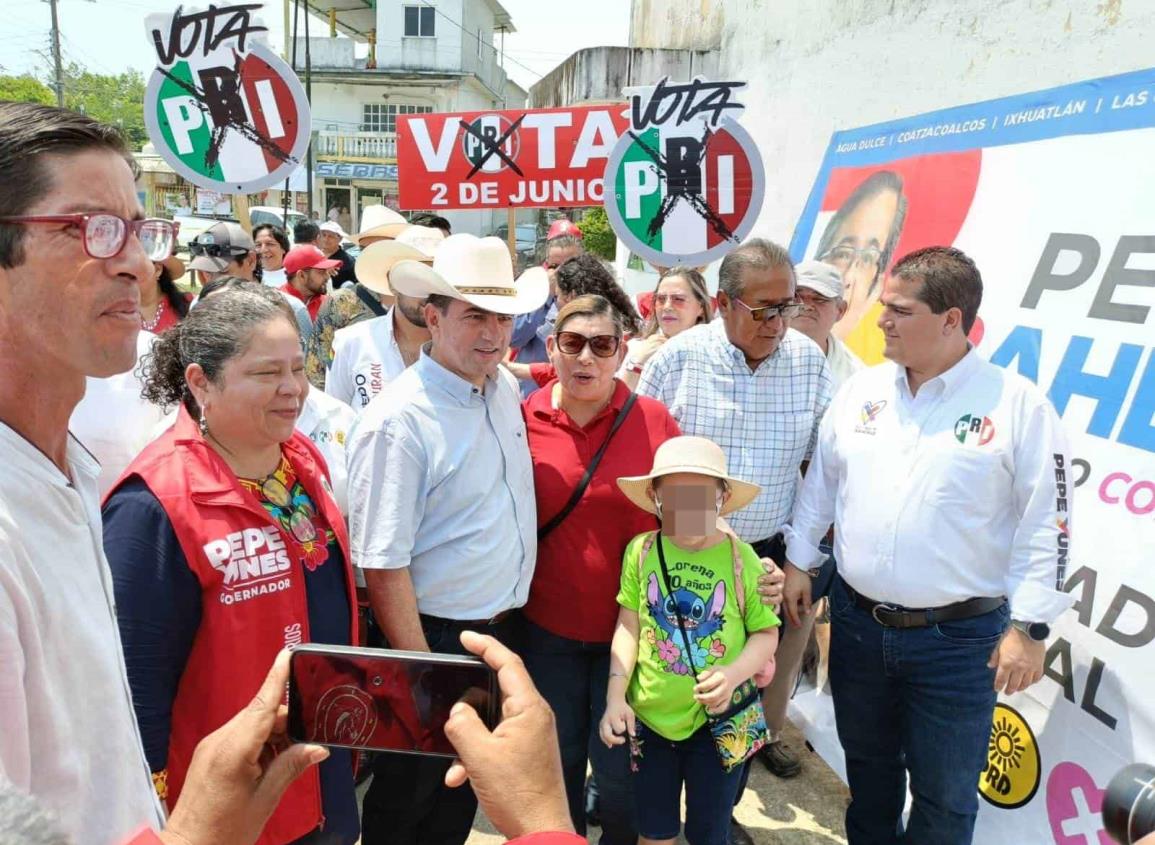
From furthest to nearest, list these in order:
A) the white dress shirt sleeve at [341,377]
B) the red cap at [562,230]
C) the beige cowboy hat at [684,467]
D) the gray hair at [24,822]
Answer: the red cap at [562,230] < the white dress shirt sleeve at [341,377] < the beige cowboy hat at [684,467] < the gray hair at [24,822]

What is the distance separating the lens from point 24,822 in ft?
1.54

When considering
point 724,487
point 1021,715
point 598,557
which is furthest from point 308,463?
point 1021,715

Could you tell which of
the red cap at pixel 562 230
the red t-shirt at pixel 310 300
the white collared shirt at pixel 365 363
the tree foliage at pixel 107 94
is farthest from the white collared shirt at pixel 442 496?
the tree foliage at pixel 107 94

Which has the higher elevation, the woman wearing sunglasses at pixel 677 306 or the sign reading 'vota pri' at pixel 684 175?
the sign reading 'vota pri' at pixel 684 175

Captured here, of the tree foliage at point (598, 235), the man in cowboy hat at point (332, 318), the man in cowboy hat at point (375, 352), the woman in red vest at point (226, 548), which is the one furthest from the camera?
the tree foliage at point (598, 235)

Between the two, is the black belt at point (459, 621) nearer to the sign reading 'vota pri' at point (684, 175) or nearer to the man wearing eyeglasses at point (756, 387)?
the man wearing eyeglasses at point (756, 387)

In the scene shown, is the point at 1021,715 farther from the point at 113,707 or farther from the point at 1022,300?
the point at 113,707

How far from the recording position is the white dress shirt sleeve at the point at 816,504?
9.02ft

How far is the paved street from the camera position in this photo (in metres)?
3.00

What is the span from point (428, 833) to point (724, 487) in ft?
4.75

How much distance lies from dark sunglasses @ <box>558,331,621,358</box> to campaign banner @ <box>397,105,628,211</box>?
12.5ft

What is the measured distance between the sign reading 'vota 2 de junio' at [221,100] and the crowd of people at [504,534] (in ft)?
5.86

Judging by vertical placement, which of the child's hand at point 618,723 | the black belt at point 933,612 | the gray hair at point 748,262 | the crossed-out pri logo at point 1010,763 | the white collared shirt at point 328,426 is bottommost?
the crossed-out pri logo at point 1010,763

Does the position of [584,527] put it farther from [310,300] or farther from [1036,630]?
[310,300]
